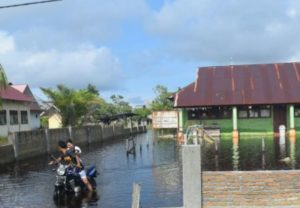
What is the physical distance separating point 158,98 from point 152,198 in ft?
246

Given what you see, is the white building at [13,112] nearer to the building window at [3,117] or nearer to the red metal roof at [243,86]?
the building window at [3,117]

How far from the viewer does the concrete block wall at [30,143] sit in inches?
1413

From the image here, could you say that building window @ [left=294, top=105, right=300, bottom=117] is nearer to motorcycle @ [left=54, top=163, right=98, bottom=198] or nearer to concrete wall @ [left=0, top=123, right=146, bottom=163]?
concrete wall @ [left=0, top=123, right=146, bottom=163]

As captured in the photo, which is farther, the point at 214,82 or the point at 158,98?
the point at 158,98

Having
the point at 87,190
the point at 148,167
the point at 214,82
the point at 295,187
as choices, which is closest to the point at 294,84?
the point at 214,82

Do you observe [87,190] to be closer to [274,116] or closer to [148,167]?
[148,167]

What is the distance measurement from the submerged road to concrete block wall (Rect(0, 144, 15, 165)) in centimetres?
80

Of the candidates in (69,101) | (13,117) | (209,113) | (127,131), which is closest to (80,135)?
(69,101)

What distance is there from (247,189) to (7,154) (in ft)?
78.2

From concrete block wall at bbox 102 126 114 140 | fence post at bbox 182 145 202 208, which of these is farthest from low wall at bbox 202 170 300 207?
concrete block wall at bbox 102 126 114 140

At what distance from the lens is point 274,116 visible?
169 ft

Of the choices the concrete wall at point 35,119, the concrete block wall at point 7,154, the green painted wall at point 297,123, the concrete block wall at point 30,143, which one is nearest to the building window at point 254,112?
the green painted wall at point 297,123

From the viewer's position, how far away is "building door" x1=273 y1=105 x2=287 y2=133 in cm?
5128

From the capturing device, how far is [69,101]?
188 ft
